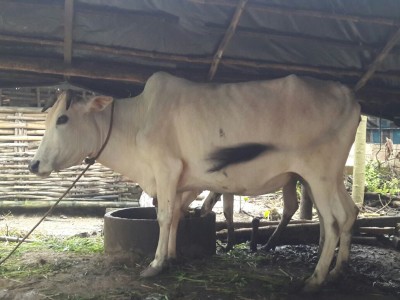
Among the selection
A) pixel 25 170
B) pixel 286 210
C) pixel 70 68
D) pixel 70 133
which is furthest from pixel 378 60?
pixel 25 170

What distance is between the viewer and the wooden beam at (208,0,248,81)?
12.3ft

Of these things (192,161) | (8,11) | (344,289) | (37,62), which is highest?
(8,11)

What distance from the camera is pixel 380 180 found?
12766 millimetres

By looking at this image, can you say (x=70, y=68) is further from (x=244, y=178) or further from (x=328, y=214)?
(x=328, y=214)

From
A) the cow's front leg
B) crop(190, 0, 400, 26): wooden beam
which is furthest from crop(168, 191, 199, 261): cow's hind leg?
crop(190, 0, 400, 26): wooden beam

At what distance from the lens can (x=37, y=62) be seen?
4.46 meters

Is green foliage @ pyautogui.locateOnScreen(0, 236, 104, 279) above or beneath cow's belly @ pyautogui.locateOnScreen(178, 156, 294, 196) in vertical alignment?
beneath

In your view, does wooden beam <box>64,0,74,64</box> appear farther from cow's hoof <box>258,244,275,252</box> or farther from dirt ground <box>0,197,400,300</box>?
cow's hoof <box>258,244,275,252</box>

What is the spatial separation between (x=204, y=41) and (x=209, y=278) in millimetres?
2420

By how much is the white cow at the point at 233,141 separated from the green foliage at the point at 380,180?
7773mm

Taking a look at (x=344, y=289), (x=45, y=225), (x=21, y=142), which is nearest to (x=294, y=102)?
(x=344, y=289)

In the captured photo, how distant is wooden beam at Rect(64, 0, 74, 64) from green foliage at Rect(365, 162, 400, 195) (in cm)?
947

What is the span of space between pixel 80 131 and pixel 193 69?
56.0 inches

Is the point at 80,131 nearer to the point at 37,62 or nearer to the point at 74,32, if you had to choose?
the point at 37,62
